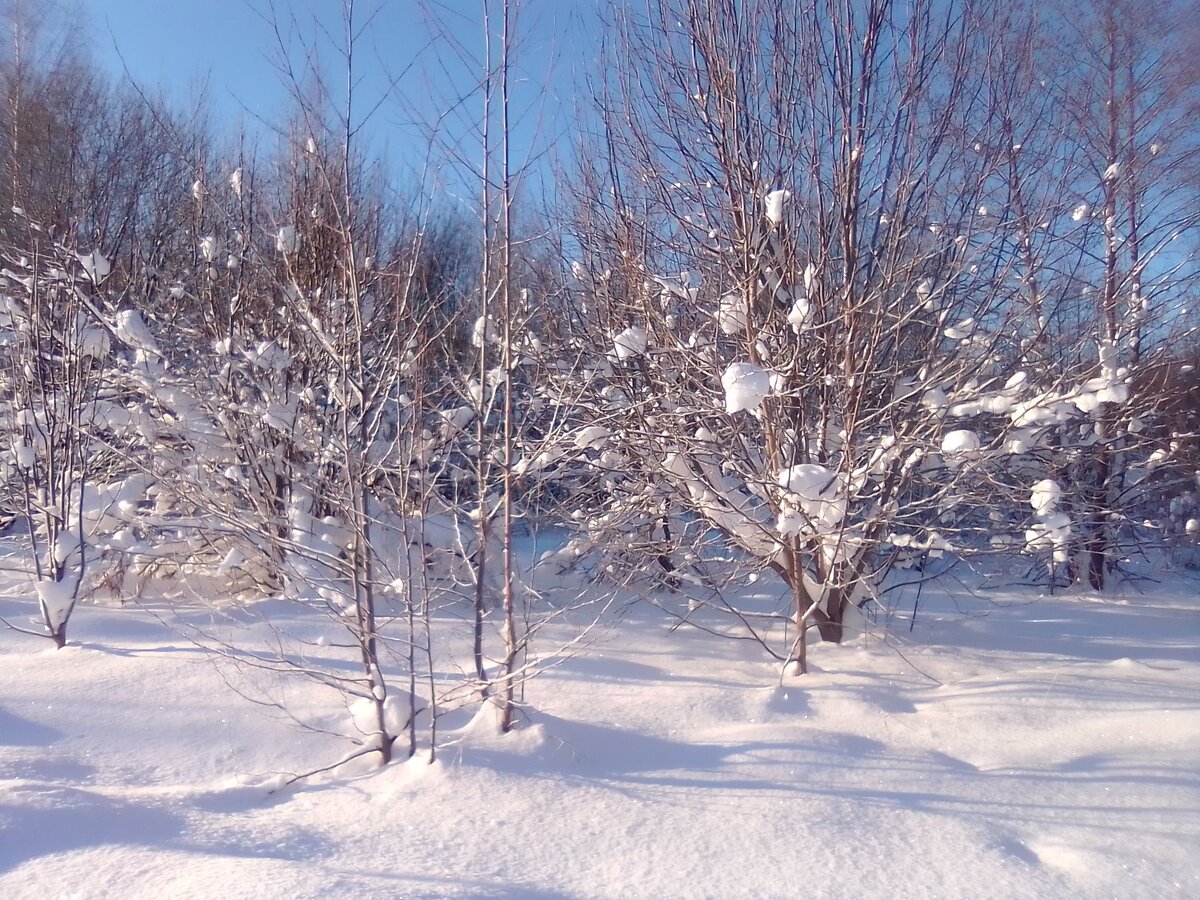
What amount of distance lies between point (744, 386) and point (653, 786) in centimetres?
173

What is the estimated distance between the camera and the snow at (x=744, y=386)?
3.98 metres

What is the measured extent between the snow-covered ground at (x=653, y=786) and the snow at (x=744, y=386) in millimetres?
1480

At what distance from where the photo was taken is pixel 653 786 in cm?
352

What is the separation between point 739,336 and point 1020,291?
185 cm

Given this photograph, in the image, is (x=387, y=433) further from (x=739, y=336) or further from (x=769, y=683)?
(x=769, y=683)

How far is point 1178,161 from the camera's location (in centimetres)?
661

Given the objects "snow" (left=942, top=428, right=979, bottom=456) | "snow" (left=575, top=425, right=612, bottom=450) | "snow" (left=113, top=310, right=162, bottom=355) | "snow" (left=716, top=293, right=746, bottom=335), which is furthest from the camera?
"snow" (left=113, top=310, right=162, bottom=355)

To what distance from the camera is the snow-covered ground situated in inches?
110

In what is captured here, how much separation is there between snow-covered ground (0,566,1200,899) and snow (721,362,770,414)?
1.48m

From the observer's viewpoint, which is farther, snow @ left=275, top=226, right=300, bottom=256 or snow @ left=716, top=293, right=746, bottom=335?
snow @ left=275, top=226, right=300, bottom=256

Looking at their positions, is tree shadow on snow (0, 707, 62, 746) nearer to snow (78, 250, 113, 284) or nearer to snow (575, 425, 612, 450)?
snow (575, 425, 612, 450)

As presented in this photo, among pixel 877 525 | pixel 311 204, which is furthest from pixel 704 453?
pixel 311 204

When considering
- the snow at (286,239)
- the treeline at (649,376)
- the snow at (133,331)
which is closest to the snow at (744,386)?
the treeline at (649,376)

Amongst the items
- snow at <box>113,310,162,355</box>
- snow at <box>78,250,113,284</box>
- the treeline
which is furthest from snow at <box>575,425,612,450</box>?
Answer: snow at <box>78,250,113,284</box>
